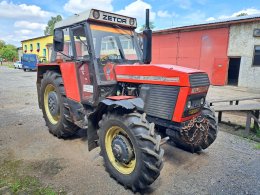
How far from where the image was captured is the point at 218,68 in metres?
15.0

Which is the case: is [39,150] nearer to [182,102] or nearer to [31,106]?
[182,102]

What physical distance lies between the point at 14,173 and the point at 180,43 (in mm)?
15742

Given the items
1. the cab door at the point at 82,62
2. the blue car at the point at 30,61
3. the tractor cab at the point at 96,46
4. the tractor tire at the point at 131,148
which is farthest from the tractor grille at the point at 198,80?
the blue car at the point at 30,61

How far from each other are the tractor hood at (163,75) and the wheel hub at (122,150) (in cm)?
91

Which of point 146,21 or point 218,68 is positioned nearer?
point 146,21

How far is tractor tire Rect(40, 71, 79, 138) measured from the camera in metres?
4.38

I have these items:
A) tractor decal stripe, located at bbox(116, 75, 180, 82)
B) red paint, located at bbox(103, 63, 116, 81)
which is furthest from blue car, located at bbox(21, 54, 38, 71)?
tractor decal stripe, located at bbox(116, 75, 180, 82)

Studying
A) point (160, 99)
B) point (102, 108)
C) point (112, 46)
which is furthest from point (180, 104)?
point (112, 46)

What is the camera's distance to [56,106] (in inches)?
181

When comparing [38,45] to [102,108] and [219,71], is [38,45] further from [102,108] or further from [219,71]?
[102,108]

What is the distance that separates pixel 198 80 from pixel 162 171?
1.54 metres

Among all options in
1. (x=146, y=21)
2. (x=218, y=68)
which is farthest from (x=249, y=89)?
(x=146, y=21)

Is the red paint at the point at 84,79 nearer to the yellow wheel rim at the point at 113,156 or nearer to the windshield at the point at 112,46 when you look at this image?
the windshield at the point at 112,46

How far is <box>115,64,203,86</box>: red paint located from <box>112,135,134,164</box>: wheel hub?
91 cm
